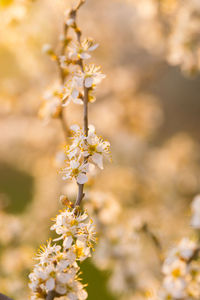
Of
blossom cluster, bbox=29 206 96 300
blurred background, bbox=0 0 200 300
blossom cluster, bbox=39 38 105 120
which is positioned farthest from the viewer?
blurred background, bbox=0 0 200 300

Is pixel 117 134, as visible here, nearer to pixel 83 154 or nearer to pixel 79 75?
pixel 79 75

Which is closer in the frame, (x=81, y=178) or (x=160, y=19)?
(x=81, y=178)

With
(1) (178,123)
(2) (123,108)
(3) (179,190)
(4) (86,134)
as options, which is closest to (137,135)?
(2) (123,108)

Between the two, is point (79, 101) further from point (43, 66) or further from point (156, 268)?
point (43, 66)

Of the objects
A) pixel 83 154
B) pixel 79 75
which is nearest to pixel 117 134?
pixel 79 75

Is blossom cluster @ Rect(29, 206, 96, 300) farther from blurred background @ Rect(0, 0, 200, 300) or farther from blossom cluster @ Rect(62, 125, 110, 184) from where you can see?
blurred background @ Rect(0, 0, 200, 300)

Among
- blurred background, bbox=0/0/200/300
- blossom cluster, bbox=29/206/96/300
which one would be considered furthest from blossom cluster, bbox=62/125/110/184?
blurred background, bbox=0/0/200/300

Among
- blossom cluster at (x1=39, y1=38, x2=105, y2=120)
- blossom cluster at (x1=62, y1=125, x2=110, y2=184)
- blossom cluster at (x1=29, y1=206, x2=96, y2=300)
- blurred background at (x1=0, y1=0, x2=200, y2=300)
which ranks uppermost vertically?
blurred background at (x1=0, y1=0, x2=200, y2=300)
